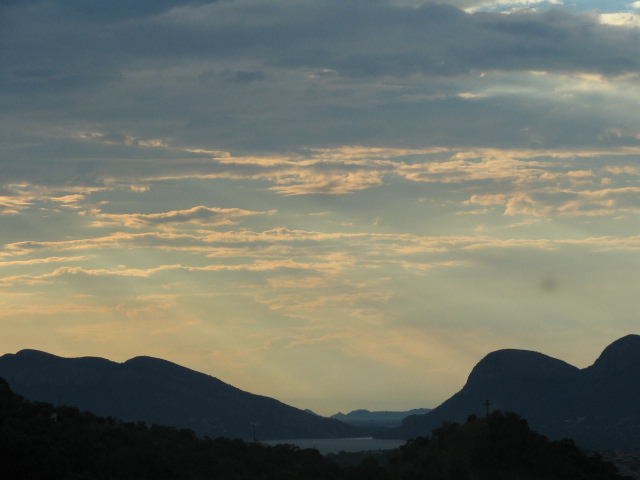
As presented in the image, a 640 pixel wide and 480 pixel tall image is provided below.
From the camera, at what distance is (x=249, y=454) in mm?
88438

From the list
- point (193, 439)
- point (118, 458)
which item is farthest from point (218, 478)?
point (193, 439)

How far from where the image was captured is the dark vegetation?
71562 millimetres

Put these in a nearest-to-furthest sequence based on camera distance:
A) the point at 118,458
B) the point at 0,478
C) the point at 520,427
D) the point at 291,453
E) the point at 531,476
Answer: the point at 0,478
the point at 118,458
the point at 531,476
the point at 520,427
the point at 291,453

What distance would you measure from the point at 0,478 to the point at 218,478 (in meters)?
21.1

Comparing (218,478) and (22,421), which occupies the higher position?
(22,421)

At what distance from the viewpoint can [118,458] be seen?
239 ft

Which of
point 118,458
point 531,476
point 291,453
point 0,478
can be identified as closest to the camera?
point 0,478

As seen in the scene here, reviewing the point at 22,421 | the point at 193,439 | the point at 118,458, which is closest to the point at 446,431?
the point at 193,439

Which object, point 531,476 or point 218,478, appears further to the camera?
point 531,476

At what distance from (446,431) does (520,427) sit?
35.1 ft

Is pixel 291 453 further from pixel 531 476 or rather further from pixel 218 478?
pixel 531 476

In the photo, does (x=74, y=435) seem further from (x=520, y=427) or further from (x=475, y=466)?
(x=520, y=427)

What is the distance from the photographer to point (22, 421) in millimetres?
77062

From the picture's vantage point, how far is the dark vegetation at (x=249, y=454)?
7156 cm
